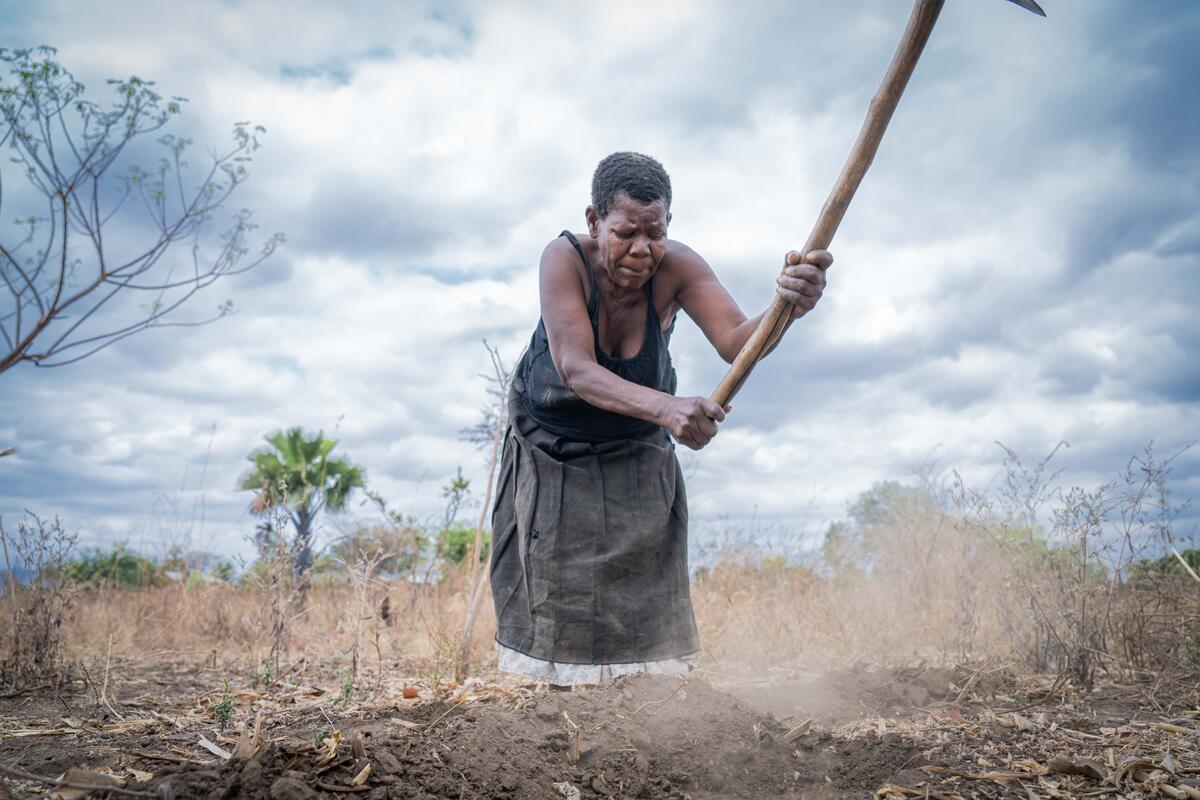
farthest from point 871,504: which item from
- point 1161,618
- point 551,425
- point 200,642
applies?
point 200,642

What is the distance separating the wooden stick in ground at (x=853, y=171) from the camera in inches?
83.3

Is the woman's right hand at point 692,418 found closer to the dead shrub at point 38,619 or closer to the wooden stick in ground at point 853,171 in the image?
the wooden stick in ground at point 853,171

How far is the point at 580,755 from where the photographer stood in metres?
2.06

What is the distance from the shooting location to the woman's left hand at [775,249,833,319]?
242cm

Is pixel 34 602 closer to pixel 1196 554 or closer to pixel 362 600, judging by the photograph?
pixel 362 600

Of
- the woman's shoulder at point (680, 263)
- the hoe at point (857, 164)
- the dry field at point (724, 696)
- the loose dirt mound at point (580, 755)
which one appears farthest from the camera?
the woman's shoulder at point (680, 263)

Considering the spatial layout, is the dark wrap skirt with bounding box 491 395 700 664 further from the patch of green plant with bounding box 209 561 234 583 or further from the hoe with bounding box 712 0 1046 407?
the patch of green plant with bounding box 209 561 234 583

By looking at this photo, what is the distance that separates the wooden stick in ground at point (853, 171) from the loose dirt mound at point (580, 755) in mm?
982

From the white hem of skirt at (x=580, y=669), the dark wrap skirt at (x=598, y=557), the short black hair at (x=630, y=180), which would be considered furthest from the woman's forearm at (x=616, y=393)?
the white hem of skirt at (x=580, y=669)

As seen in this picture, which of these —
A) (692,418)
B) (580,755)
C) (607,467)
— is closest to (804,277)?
(692,418)

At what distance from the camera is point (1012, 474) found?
407 centimetres

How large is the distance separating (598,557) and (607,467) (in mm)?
326

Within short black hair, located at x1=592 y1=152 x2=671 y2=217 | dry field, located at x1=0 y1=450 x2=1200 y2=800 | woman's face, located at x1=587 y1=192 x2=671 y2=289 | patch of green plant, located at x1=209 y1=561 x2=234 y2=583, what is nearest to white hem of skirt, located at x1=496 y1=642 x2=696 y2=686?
dry field, located at x1=0 y1=450 x2=1200 y2=800

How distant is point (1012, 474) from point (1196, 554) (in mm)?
1803
